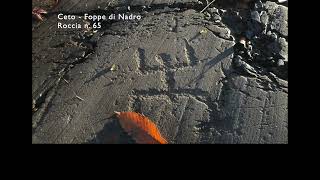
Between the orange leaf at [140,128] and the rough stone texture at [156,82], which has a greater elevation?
the rough stone texture at [156,82]

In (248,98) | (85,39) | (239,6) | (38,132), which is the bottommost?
(38,132)

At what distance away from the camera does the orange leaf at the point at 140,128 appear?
2462 mm

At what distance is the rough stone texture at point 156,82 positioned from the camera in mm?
2492

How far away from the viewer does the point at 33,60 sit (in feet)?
8.36

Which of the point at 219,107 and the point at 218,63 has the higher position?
the point at 218,63

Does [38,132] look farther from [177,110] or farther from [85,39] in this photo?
[177,110]

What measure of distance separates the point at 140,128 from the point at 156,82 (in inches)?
11.2

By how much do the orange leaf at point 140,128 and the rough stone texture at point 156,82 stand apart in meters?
0.03

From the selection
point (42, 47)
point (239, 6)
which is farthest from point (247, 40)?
point (42, 47)

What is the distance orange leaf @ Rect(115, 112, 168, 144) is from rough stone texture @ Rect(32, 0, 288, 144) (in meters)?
0.03

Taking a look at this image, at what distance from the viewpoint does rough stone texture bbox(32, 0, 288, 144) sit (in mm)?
2492

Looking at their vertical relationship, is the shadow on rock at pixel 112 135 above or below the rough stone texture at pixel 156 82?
below

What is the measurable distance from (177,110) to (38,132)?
0.77 meters

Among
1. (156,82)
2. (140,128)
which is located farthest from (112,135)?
(156,82)
